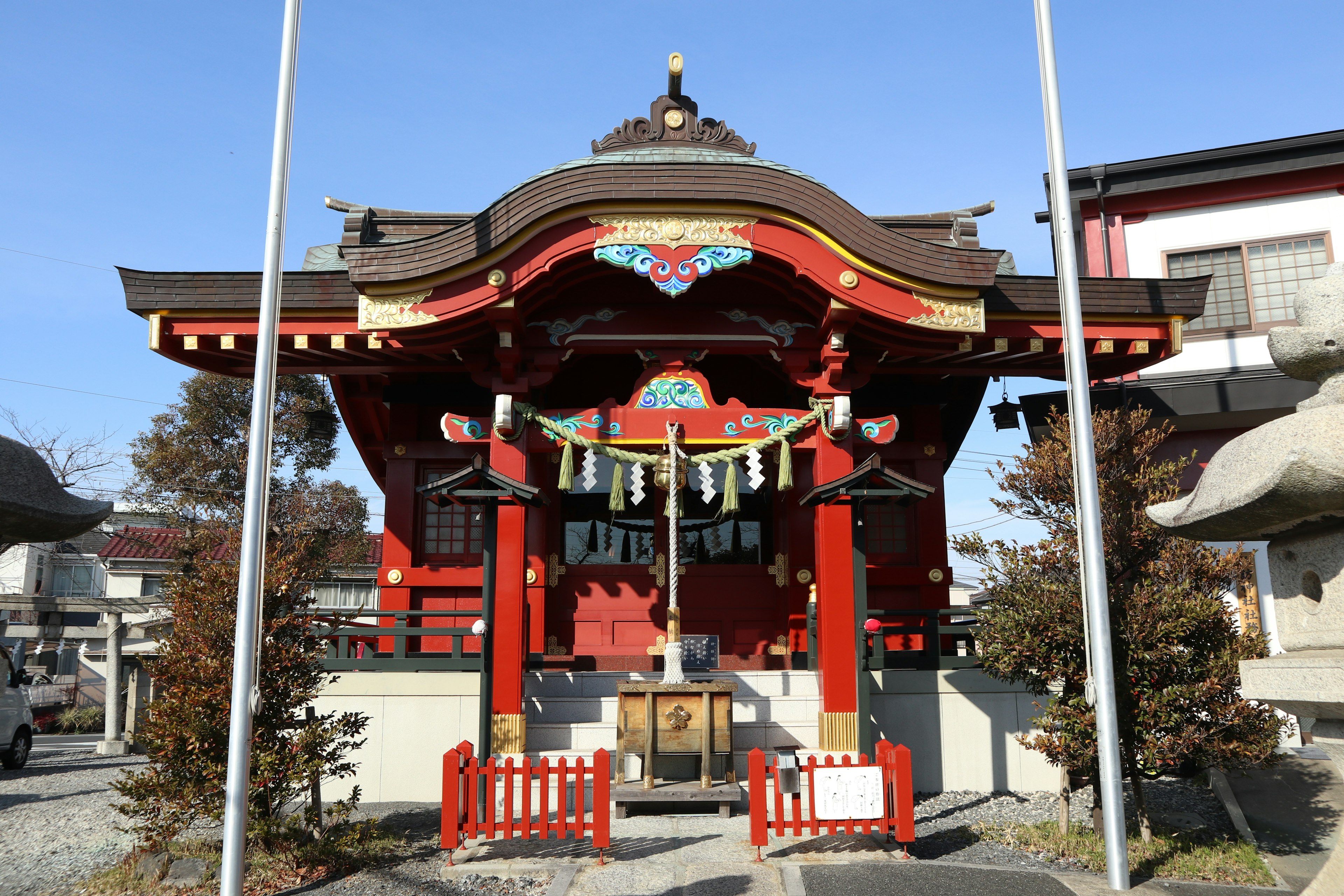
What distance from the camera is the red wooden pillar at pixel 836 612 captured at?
10258 mm

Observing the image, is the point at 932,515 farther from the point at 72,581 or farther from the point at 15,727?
the point at 72,581

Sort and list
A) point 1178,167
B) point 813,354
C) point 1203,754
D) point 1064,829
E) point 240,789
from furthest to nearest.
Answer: point 1178,167, point 813,354, point 1064,829, point 1203,754, point 240,789

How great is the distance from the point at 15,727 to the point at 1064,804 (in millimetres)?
15737

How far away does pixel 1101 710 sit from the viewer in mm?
7160

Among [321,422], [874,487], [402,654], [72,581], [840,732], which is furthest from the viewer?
[72,581]

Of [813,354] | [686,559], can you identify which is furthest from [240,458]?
[813,354]

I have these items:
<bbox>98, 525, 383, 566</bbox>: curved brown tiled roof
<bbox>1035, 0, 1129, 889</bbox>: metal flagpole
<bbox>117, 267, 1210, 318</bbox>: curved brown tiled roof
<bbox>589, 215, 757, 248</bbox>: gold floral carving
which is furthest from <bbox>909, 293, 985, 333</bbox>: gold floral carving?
<bbox>98, 525, 383, 566</bbox>: curved brown tiled roof

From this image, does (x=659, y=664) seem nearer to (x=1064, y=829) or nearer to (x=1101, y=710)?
(x=1064, y=829)

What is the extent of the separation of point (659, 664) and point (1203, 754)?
6.96 metres

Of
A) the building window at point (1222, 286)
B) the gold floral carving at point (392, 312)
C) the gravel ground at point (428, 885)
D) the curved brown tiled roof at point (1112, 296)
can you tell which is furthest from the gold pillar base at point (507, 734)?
the building window at point (1222, 286)

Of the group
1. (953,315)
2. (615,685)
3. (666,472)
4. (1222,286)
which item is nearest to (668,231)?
(666,472)

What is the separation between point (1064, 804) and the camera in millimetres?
8750

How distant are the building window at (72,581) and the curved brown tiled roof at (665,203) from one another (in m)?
42.4

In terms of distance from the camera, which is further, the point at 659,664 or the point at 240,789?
the point at 659,664
